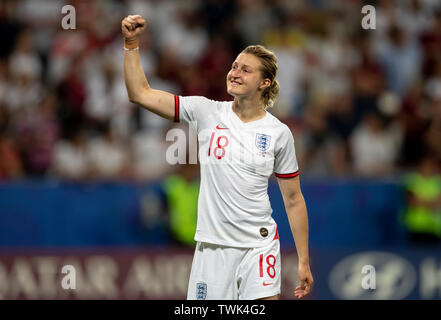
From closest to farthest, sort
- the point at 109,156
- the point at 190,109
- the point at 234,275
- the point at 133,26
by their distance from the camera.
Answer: the point at 133,26, the point at 234,275, the point at 190,109, the point at 109,156

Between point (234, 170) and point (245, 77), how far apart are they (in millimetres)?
629

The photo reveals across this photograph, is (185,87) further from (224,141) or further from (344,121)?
(224,141)

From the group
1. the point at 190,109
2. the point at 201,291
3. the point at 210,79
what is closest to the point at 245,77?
the point at 190,109

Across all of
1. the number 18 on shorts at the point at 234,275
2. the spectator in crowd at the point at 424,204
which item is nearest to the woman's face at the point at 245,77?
the number 18 on shorts at the point at 234,275

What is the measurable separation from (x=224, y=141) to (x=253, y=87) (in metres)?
0.42

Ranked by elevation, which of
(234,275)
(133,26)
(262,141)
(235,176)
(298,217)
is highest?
(133,26)

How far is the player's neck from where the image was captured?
5.81 meters

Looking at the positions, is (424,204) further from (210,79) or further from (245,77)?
(245,77)

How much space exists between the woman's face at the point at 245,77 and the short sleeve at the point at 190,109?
0.71ft

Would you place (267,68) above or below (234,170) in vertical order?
above

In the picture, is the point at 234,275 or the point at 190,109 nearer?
the point at 234,275

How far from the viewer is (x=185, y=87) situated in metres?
11.5

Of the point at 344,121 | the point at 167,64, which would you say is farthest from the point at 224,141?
the point at 167,64

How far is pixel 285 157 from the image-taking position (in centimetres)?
582
